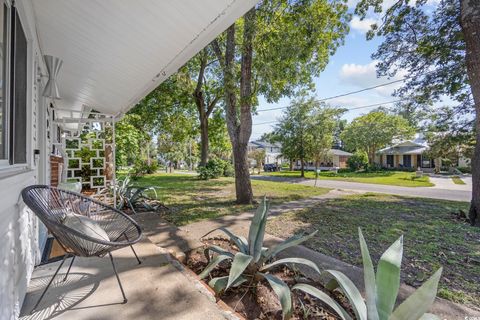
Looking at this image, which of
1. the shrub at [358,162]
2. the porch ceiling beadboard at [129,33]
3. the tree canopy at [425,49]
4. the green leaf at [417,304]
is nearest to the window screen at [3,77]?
A: the porch ceiling beadboard at [129,33]

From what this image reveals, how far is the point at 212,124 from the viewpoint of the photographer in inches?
584

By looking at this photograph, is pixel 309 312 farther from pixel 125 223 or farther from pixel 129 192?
pixel 129 192

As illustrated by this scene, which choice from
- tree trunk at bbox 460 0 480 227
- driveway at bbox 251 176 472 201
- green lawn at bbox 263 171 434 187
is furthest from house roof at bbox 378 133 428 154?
tree trunk at bbox 460 0 480 227

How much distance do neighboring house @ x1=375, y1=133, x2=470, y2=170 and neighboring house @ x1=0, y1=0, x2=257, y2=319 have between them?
28180mm

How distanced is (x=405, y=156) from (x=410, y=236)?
28758mm

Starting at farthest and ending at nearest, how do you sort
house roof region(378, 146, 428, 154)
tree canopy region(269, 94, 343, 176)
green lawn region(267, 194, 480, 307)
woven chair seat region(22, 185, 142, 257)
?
house roof region(378, 146, 428, 154) → tree canopy region(269, 94, 343, 176) → green lawn region(267, 194, 480, 307) → woven chair seat region(22, 185, 142, 257)

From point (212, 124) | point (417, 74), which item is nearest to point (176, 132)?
point (212, 124)

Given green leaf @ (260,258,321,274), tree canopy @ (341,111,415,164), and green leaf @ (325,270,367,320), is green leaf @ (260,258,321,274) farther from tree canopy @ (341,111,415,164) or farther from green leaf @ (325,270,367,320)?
tree canopy @ (341,111,415,164)

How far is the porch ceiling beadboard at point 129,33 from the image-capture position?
5.85 ft

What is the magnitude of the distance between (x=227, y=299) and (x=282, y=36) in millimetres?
5243

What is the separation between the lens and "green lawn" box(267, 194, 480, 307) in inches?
95.0

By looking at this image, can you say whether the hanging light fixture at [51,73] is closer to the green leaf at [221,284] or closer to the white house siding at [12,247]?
the white house siding at [12,247]

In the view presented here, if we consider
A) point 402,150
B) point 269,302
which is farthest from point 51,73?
point 402,150

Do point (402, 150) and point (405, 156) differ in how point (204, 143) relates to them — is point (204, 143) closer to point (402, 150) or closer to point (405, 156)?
point (402, 150)
